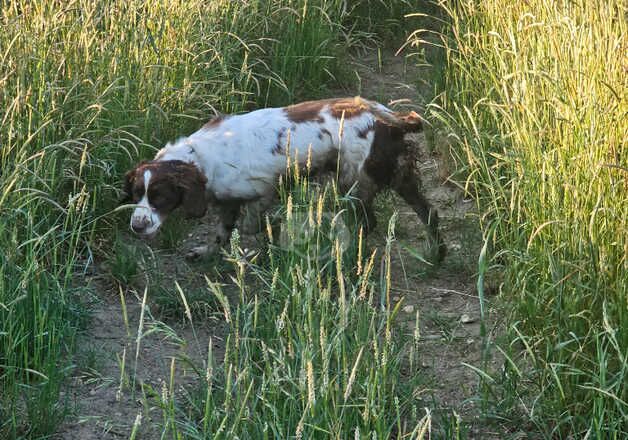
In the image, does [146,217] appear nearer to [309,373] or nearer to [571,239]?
[571,239]

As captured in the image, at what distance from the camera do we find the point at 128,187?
5.35 m

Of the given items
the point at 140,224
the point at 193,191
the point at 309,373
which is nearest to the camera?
the point at 309,373

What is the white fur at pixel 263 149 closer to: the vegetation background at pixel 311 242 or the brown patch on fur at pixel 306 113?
the brown patch on fur at pixel 306 113

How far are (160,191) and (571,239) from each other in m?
2.11

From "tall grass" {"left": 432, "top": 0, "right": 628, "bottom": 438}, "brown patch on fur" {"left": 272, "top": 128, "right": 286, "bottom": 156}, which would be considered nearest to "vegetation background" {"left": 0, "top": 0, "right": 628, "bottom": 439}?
"tall grass" {"left": 432, "top": 0, "right": 628, "bottom": 438}

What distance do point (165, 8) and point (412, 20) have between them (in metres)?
3.02

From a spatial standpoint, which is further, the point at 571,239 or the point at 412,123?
the point at 412,123

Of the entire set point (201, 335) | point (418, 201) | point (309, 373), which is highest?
point (309, 373)

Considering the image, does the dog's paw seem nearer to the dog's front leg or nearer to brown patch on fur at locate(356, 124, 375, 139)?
the dog's front leg

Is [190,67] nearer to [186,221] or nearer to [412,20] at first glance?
[186,221]

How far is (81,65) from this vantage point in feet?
18.7

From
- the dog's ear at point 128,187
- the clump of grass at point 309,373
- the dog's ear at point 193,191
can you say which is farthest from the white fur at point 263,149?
the clump of grass at point 309,373

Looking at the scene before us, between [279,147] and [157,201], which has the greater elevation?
[279,147]

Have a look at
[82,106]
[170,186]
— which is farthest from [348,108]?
[82,106]
